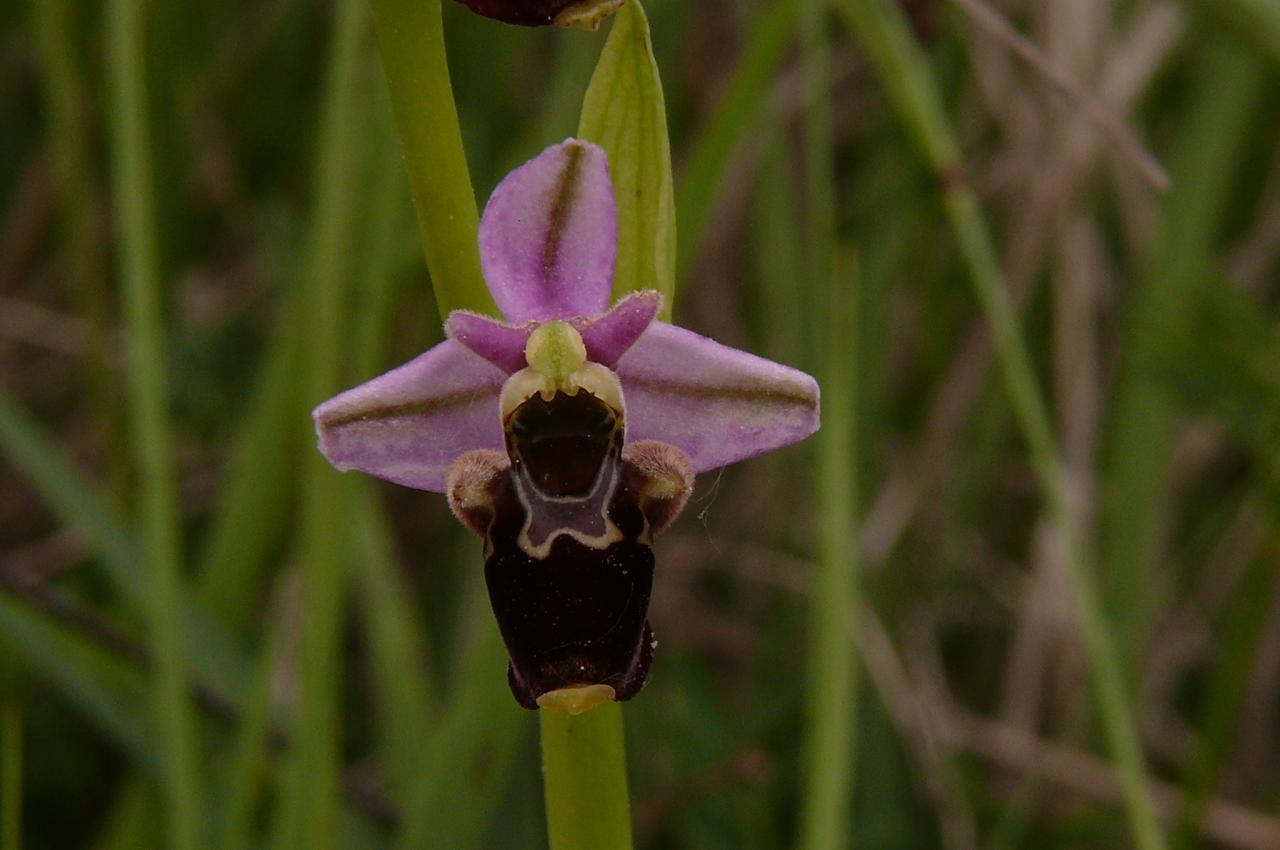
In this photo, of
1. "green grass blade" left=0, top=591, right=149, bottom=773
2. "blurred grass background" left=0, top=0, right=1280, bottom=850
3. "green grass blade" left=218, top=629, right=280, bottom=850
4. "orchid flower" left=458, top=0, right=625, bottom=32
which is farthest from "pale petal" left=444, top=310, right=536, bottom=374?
"green grass blade" left=0, top=591, right=149, bottom=773

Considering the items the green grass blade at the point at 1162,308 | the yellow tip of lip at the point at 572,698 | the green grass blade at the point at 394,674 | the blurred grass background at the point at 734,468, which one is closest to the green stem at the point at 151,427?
the blurred grass background at the point at 734,468

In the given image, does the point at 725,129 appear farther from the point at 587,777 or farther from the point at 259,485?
the point at 259,485

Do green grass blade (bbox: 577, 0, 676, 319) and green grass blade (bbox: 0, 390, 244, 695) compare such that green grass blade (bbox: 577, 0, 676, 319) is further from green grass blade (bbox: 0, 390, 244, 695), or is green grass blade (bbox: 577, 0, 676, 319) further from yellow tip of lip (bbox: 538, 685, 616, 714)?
green grass blade (bbox: 0, 390, 244, 695)

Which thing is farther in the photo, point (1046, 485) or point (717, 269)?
point (717, 269)

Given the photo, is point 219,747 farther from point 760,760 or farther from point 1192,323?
point 1192,323

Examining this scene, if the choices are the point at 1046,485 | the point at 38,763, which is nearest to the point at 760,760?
the point at 1046,485

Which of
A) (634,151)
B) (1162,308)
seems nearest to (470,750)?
(634,151)

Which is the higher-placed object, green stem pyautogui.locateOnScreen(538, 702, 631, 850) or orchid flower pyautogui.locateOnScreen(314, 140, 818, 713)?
orchid flower pyautogui.locateOnScreen(314, 140, 818, 713)

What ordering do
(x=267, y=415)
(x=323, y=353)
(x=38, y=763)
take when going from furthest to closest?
(x=38, y=763)
(x=267, y=415)
(x=323, y=353)
